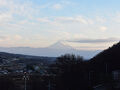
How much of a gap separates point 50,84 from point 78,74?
5742mm

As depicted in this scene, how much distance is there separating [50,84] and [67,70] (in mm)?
4088

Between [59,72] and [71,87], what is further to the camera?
[59,72]

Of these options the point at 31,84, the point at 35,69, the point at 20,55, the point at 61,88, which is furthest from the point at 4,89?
the point at 20,55

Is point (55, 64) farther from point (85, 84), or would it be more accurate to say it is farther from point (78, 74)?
point (85, 84)

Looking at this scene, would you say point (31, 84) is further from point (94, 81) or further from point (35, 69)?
point (35, 69)

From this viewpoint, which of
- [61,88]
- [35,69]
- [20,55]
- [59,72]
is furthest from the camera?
[20,55]

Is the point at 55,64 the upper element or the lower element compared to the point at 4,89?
upper

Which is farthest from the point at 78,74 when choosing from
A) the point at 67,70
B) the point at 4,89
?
the point at 4,89

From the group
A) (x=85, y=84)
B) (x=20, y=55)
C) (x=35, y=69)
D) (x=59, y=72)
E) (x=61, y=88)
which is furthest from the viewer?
(x=20, y=55)

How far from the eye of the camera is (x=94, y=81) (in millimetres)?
50531

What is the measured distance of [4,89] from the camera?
54.0 meters

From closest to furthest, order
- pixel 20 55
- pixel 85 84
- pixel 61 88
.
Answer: pixel 85 84 → pixel 61 88 → pixel 20 55

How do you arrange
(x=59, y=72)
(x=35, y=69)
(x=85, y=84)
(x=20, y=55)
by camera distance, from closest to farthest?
(x=85, y=84) → (x=59, y=72) → (x=35, y=69) → (x=20, y=55)

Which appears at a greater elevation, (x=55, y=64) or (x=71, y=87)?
(x=55, y=64)
